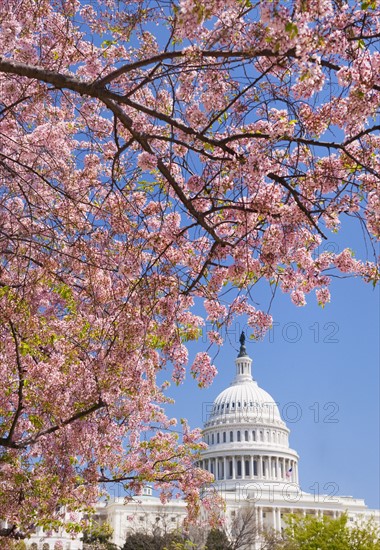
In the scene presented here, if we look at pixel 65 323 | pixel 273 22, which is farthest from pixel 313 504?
pixel 273 22

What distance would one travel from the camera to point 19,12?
8.80 m

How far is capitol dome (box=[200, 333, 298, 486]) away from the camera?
380 ft

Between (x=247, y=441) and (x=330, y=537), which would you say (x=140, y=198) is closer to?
(x=330, y=537)

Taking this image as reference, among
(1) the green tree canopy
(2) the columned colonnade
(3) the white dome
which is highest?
(3) the white dome

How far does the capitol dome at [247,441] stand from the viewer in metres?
116

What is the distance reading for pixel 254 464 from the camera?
383 ft

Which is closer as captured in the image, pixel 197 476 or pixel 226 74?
pixel 226 74

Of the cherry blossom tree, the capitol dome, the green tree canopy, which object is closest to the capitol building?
the capitol dome

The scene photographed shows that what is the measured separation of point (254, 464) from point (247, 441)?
12.3 feet

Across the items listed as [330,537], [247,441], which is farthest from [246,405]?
[330,537]

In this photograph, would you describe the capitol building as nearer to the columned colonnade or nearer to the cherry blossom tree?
the columned colonnade

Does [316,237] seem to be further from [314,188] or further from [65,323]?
[65,323]

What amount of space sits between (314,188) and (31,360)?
5.44 m

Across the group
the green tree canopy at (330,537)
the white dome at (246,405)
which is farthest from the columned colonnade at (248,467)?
the green tree canopy at (330,537)
